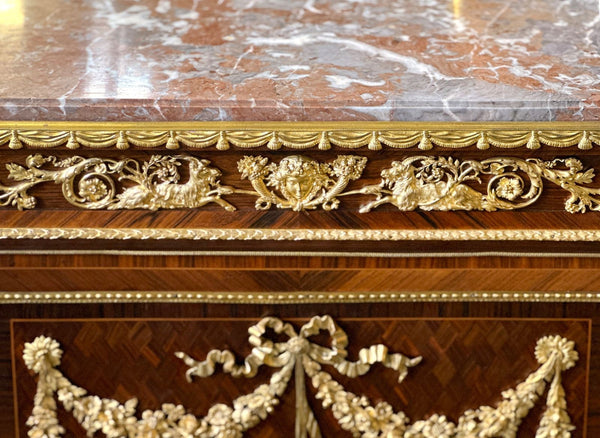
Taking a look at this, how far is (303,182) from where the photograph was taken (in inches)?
38.7

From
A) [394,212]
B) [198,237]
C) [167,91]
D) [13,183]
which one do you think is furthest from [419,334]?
[13,183]

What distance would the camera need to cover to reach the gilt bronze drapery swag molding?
3.08 ft

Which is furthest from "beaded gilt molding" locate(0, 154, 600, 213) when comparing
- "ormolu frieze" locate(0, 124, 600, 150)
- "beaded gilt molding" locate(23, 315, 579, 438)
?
"beaded gilt molding" locate(23, 315, 579, 438)

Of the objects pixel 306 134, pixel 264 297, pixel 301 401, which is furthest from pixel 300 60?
pixel 301 401

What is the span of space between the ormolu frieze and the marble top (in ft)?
0.06

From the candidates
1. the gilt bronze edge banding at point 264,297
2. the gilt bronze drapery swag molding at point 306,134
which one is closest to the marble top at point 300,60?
the gilt bronze drapery swag molding at point 306,134

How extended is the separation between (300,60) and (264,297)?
1.18 ft

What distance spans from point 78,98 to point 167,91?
11 centimetres

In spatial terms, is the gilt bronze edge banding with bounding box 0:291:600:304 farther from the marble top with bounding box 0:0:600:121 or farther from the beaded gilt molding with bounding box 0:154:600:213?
the marble top with bounding box 0:0:600:121

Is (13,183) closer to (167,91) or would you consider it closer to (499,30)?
(167,91)

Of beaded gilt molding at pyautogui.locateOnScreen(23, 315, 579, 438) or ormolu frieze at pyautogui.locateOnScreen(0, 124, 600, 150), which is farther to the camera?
beaded gilt molding at pyautogui.locateOnScreen(23, 315, 579, 438)

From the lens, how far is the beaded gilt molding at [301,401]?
3.43ft

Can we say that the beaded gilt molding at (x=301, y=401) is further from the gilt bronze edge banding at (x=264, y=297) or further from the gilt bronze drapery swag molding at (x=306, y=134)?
the gilt bronze drapery swag molding at (x=306, y=134)

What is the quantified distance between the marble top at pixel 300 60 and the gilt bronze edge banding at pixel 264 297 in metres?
0.24
